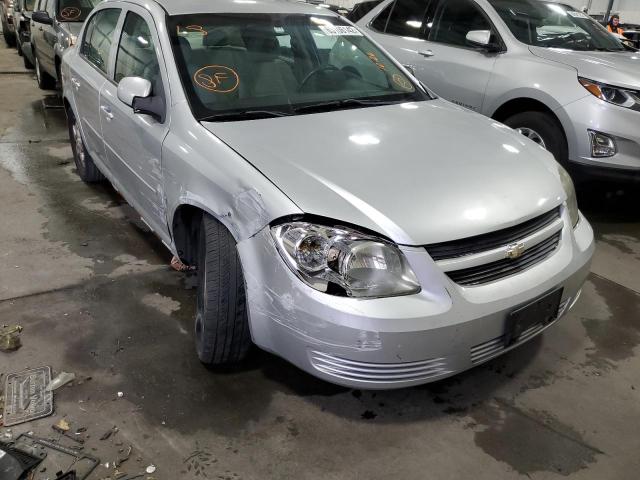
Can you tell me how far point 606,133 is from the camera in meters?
3.65

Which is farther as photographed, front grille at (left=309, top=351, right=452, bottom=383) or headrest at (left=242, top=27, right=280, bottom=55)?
headrest at (left=242, top=27, right=280, bottom=55)

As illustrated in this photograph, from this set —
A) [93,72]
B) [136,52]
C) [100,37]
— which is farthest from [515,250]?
[100,37]

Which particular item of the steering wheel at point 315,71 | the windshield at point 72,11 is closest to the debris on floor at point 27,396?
the steering wheel at point 315,71

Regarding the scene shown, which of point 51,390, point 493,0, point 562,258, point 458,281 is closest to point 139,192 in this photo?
point 51,390

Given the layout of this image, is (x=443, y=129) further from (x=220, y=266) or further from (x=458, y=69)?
(x=458, y=69)

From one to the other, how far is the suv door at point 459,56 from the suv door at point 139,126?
2667 mm

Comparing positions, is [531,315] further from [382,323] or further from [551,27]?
[551,27]

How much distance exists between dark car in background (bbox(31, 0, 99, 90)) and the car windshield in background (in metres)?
4.12

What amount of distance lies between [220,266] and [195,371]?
0.53 meters

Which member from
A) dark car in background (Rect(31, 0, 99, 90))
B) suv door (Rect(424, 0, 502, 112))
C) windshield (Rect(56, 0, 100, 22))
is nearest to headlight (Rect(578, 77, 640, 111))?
suv door (Rect(424, 0, 502, 112))

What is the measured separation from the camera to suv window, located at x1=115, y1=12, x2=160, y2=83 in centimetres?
258

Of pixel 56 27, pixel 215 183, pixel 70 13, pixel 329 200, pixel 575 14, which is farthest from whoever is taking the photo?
pixel 70 13

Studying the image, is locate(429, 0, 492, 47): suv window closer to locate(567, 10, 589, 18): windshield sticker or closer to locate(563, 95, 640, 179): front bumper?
locate(567, 10, 589, 18): windshield sticker

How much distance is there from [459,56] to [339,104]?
2367 millimetres
